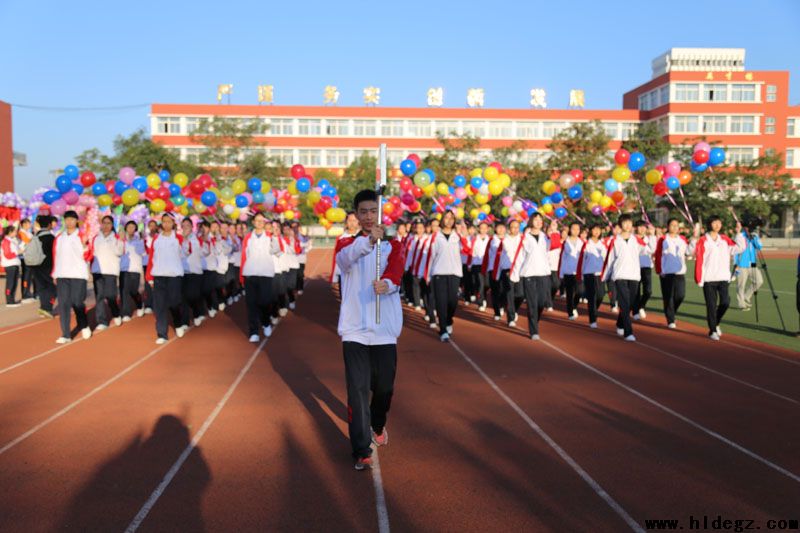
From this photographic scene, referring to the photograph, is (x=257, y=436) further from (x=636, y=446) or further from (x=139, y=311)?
(x=139, y=311)

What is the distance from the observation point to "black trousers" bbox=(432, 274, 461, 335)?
10.1 metres

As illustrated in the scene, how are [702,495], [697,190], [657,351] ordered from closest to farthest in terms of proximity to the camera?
[702,495], [657,351], [697,190]

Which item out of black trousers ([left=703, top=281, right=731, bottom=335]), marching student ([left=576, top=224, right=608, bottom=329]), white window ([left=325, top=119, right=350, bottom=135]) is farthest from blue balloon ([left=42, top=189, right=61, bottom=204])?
white window ([left=325, top=119, right=350, bottom=135])

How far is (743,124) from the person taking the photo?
60219mm

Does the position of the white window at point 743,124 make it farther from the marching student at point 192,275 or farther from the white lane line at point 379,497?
the white lane line at point 379,497

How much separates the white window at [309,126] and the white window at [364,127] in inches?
150

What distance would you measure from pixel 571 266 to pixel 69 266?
31.4 feet

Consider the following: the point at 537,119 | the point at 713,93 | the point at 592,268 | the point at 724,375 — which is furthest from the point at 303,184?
the point at 713,93

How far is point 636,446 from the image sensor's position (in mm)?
5219

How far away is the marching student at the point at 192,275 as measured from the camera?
11.3 m

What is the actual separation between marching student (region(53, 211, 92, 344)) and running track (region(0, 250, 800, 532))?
82 cm

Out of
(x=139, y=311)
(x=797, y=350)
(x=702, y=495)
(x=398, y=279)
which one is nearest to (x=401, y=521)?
(x=398, y=279)

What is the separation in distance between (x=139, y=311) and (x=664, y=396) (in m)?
10.9

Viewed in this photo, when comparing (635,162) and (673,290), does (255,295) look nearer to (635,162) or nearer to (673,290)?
(673,290)
